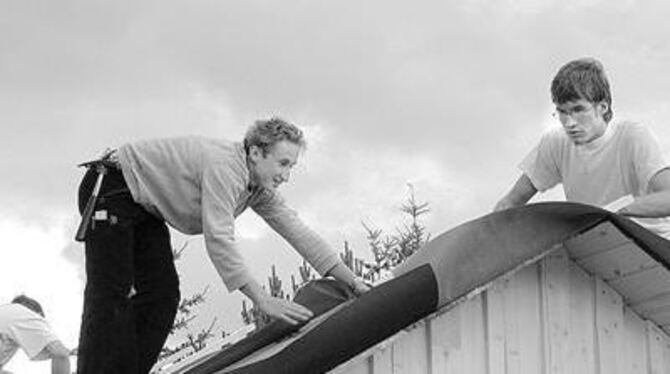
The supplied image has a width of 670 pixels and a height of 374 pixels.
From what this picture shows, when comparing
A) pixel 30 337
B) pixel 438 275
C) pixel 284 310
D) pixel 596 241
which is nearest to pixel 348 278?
pixel 284 310

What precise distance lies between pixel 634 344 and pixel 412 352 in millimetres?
1115

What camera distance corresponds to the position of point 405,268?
15.8 ft

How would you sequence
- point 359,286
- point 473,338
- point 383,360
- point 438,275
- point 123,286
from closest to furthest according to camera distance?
point 438,275
point 383,360
point 473,338
point 123,286
point 359,286

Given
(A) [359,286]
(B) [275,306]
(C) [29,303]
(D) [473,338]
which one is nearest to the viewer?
(B) [275,306]

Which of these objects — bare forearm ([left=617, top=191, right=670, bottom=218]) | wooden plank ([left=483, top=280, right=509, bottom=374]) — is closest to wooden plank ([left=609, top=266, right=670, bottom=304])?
bare forearm ([left=617, top=191, right=670, bottom=218])

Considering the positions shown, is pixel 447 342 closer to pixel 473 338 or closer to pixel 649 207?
pixel 473 338

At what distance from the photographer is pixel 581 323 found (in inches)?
204

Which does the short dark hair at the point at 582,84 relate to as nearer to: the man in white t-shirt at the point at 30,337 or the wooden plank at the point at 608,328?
the wooden plank at the point at 608,328

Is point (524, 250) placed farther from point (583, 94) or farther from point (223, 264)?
point (223, 264)

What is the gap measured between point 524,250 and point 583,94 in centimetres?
77

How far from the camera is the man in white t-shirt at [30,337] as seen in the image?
6.33m

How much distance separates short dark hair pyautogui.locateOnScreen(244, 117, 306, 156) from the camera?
16.1ft

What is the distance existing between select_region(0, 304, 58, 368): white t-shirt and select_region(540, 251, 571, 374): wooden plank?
2600 millimetres

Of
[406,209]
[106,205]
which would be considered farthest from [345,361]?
[406,209]
